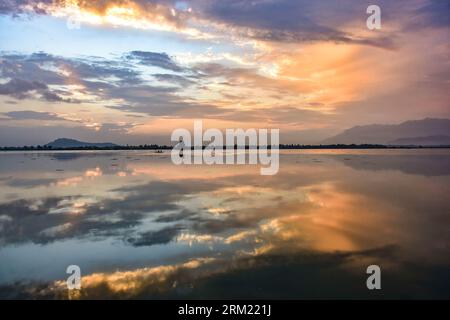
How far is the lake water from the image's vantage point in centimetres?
730

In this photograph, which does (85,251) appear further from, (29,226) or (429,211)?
(429,211)

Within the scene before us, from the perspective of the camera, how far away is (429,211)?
14.5m

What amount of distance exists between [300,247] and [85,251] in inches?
221

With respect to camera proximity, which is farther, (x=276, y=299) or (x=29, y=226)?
(x=29, y=226)

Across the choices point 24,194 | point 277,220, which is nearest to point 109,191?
point 24,194

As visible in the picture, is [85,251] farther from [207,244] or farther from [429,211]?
[429,211]

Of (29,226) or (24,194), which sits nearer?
(29,226)

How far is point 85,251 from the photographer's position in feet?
32.0

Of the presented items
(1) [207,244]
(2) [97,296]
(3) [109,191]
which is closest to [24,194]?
(3) [109,191]

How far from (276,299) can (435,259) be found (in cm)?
452

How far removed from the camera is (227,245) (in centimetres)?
1002

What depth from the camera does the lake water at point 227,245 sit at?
24.0ft
